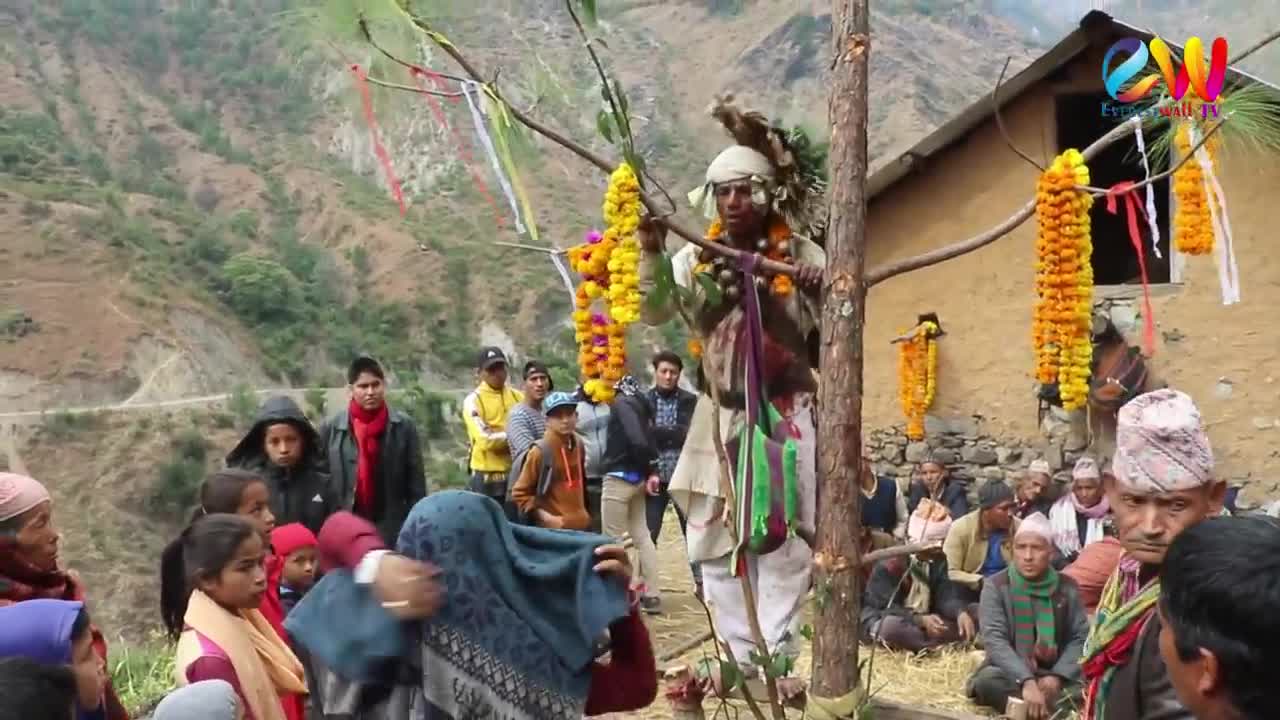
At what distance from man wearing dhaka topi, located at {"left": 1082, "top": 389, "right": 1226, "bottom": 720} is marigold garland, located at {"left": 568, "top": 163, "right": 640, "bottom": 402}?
132cm

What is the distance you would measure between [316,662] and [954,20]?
57409 millimetres

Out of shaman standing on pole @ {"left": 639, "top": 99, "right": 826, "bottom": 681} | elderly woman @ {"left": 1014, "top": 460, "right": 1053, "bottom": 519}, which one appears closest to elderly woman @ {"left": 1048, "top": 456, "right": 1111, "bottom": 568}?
elderly woman @ {"left": 1014, "top": 460, "right": 1053, "bottom": 519}

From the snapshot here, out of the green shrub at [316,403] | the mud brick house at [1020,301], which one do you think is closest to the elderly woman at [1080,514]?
the mud brick house at [1020,301]

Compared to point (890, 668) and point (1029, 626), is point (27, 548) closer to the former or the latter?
point (1029, 626)

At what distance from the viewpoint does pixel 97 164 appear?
113 feet

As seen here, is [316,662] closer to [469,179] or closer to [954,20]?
[469,179]

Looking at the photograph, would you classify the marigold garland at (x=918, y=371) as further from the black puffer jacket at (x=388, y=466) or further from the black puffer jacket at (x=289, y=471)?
the black puffer jacket at (x=289, y=471)

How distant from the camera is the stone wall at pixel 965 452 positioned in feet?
29.7

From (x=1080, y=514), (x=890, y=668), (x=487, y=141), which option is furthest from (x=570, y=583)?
(x=1080, y=514)

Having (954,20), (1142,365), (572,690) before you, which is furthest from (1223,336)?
(954,20)

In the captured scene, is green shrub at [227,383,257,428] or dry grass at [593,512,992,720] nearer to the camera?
dry grass at [593,512,992,720]

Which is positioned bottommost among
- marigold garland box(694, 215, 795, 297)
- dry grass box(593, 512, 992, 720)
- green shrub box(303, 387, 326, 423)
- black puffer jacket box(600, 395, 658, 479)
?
dry grass box(593, 512, 992, 720)

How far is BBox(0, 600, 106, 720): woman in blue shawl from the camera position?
2240 mm

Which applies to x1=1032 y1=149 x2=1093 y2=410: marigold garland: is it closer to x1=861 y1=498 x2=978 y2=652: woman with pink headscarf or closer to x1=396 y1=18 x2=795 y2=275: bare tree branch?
x1=396 y1=18 x2=795 y2=275: bare tree branch
